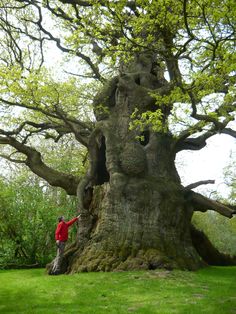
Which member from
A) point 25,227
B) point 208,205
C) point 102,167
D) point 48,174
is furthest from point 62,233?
point 208,205

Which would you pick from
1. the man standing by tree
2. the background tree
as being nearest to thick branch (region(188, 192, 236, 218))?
the background tree

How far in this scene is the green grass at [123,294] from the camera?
8.11m

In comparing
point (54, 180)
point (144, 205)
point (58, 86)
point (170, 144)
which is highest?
point (58, 86)

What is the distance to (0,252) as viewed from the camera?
1925cm

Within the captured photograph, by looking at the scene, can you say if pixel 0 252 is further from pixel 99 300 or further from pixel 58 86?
pixel 99 300

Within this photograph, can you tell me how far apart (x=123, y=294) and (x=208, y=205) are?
796 cm

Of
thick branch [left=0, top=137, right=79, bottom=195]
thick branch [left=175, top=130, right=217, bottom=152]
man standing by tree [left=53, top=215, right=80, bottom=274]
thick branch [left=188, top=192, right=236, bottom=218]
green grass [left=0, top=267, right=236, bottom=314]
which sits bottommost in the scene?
green grass [left=0, top=267, right=236, bottom=314]

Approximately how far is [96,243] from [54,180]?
5028mm

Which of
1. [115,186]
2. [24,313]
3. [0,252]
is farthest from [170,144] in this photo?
[24,313]

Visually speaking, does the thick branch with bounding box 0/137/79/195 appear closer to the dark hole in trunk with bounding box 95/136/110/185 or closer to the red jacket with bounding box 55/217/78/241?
the dark hole in trunk with bounding box 95/136/110/185

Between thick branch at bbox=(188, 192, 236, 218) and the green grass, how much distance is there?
12.5 ft

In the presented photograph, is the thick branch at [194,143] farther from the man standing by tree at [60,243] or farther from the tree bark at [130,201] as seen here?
the man standing by tree at [60,243]

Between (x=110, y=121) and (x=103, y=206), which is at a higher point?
(x=110, y=121)

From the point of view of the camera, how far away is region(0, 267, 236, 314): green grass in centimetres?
811
